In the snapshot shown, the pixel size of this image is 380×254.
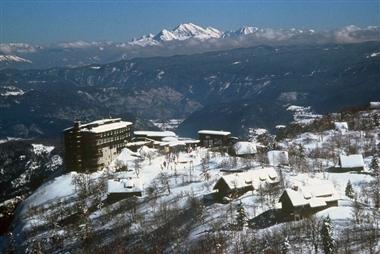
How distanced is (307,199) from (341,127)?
8702 cm

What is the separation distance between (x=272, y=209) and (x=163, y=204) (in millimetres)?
24092

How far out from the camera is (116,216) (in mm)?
120500

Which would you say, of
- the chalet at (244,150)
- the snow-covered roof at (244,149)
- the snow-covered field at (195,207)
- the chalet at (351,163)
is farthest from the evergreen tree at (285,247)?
the snow-covered roof at (244,149)

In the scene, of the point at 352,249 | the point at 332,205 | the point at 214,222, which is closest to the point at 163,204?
the point at 214,222

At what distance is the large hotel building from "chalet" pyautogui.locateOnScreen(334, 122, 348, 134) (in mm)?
70906

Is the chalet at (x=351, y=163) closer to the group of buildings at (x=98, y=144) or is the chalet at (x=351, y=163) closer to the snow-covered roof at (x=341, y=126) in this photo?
the snow-covered roof at (x=341, y=126)

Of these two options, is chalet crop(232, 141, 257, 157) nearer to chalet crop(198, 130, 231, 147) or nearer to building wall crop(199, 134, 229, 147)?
building wall crop(199, 134, 229, 147)

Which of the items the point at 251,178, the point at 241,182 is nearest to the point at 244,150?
the point at 251,178

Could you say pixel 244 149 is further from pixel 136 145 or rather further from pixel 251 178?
pixel 251 178

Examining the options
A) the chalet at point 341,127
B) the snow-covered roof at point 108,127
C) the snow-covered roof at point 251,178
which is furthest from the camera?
the chalet at point 341,127

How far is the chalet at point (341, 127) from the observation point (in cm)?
18388

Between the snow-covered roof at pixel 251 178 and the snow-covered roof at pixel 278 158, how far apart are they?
18.1 m

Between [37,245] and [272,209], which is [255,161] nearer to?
[272,209]

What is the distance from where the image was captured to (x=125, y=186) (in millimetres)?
128750
